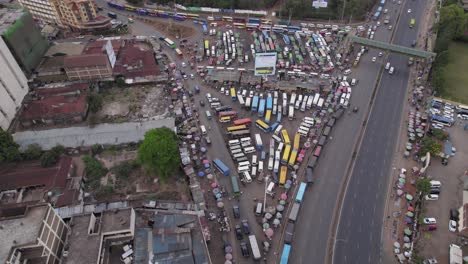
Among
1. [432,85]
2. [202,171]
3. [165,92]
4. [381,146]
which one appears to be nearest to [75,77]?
[165,92]

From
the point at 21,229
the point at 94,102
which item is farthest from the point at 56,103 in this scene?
the point at 21,229

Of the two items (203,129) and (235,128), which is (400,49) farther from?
(203,129)

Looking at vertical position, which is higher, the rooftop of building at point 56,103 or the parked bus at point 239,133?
the rooftop of building at point 56,103

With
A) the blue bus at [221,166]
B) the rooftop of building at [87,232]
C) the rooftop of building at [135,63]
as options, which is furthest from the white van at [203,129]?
the rooftop of building at [87,232]

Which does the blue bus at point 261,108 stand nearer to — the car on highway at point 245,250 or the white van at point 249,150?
the white van at point 249,150

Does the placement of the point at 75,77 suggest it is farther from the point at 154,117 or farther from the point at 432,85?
the point at 432,85

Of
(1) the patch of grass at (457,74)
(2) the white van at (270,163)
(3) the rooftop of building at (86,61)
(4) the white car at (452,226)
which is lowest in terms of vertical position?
(4) the white car at (452,226)
